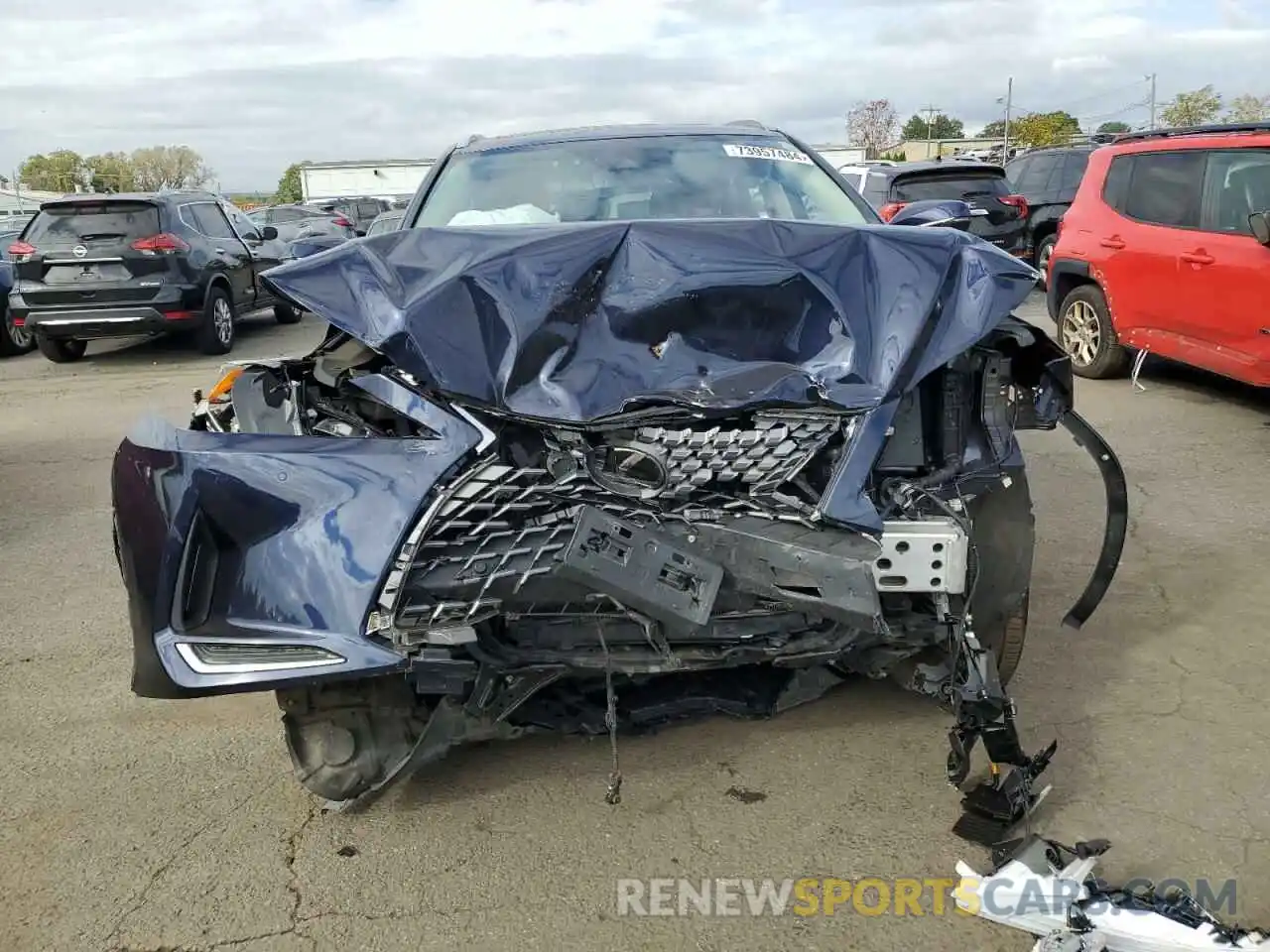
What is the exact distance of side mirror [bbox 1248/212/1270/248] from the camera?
20.2ft

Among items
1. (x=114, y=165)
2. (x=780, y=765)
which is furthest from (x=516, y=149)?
(x=114, y=165)

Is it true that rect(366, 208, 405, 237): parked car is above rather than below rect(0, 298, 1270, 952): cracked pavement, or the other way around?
above

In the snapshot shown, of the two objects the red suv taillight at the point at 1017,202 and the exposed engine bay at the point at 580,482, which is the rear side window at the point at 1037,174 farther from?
the exposed engine bay at the point at 580,482

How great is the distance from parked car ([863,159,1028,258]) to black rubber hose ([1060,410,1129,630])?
977cm

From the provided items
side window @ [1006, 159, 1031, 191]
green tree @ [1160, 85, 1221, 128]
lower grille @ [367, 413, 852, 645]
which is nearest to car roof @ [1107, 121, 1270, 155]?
lower grille @ [367, 413, 852, 645]

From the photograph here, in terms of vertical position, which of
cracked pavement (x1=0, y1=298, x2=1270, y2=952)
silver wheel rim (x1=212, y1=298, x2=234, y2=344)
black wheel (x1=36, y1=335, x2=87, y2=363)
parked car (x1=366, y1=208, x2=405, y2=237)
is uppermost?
parked car (x1=366, y1=208, x2=405, y2=237)

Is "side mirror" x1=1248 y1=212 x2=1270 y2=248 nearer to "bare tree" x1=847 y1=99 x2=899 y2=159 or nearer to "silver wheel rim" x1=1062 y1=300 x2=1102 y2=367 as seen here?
"silver wheel rim" x1=1062 y1=300 x2=1102 y2=367

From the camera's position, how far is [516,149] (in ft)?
15.1

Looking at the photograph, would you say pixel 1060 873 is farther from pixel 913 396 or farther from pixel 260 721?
pixel 260 721

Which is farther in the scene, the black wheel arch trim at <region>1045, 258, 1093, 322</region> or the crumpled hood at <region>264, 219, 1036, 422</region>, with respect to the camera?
the black wheel arch trim at <region>1045, 258, 1093, 322</region>

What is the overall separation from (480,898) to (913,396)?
1.67 metres

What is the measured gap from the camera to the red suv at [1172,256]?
258 inches

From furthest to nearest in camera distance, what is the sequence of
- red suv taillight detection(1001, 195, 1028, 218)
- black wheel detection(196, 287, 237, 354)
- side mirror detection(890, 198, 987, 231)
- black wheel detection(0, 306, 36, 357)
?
red suv taillight detection(1001, 195, 1028, 218)
black wheel detection(0, 306, 36, 357)
black wheel detection(196, 287, 237, 354)
side mirror detection(890, 198, 987, 231)

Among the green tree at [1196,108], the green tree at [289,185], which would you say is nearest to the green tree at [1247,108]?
the green tree at [1196,108]
